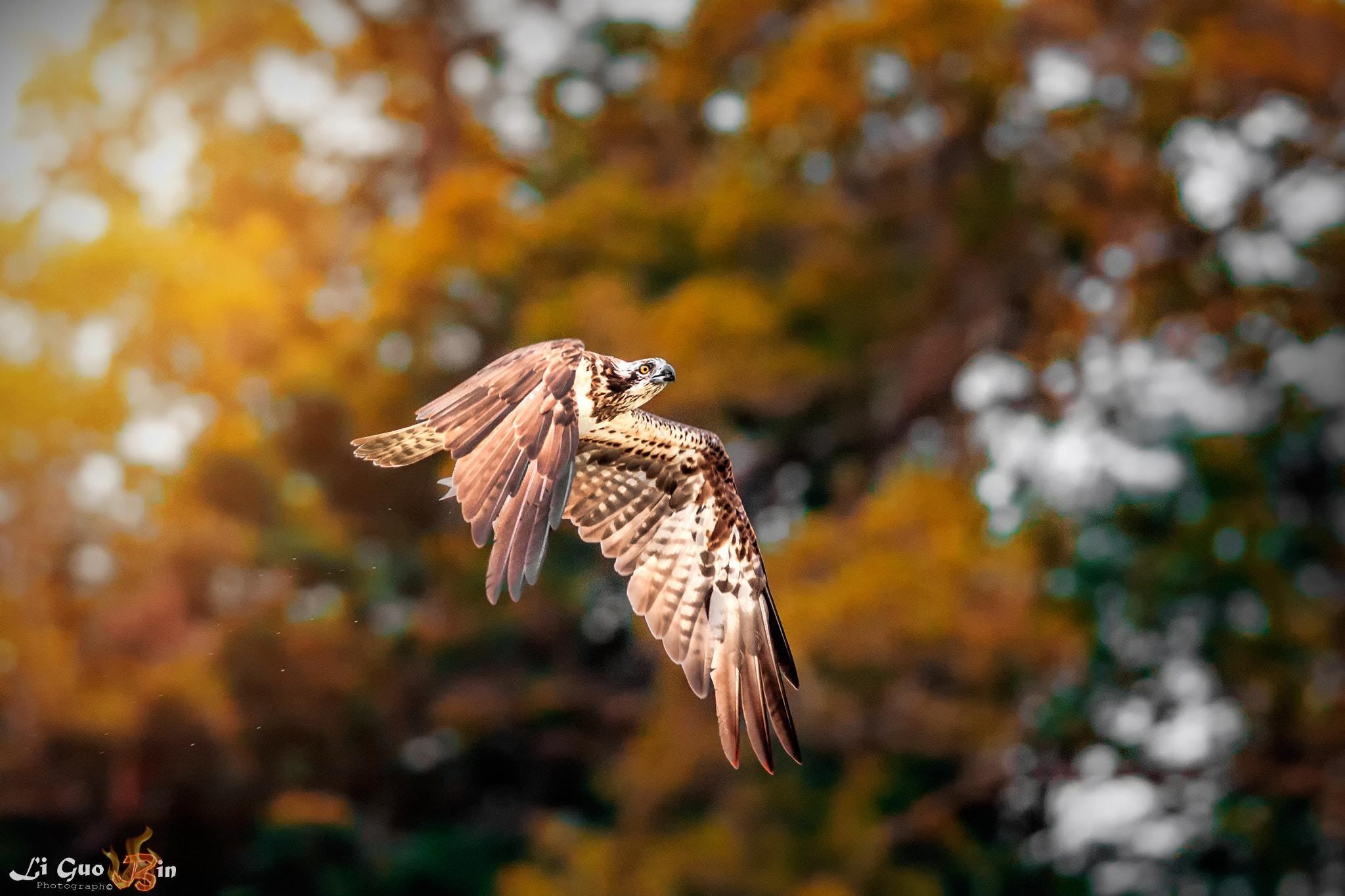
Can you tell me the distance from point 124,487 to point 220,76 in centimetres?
485

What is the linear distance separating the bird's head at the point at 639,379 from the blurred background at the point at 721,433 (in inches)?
247

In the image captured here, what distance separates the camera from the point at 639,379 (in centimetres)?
496

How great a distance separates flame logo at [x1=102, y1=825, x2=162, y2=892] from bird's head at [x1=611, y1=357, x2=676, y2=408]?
26.1 ft

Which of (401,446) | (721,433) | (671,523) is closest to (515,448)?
(401,446)

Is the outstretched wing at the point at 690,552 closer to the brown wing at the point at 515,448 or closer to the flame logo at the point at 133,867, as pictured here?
the brown wing at the point at 515,448

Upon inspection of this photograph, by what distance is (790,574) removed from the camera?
37.9ft

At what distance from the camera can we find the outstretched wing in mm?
5340

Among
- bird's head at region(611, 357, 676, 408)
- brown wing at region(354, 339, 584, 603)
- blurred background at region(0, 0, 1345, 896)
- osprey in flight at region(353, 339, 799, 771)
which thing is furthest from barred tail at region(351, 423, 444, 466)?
blurred background at region(0, 0, 1345, 896)

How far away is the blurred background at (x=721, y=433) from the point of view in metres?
11.6

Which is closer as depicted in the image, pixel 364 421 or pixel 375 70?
pixel 364 421

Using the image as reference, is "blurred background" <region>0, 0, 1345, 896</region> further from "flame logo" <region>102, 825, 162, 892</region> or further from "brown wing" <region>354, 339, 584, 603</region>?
"brown wing" <region>354, 339, 584, 603</region>

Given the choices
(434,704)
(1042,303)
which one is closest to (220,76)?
(434,704)

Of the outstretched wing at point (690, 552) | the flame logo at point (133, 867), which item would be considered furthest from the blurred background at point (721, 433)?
the outstretched wing at point (690, 552)

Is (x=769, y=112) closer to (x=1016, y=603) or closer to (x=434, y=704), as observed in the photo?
(x=1016, y=603)
